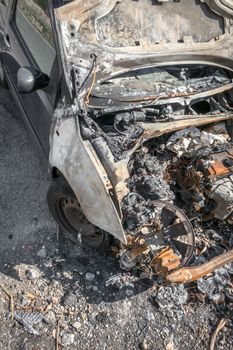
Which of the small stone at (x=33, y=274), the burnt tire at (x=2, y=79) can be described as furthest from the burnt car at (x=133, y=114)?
the burnt tire at (x=2, y=79)

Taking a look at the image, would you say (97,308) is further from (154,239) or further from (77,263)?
(154,239)

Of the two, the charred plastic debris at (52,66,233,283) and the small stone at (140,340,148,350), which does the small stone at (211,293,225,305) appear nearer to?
the charred plastic debris at (52,66,233,283)

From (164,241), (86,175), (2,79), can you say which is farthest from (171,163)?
(2,79)

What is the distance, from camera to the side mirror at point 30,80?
370cm

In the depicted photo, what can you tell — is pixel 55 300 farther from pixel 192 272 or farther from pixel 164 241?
pixel 192 272

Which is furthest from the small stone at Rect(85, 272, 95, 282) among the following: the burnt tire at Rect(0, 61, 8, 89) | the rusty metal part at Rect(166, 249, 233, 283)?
the burnt tire at Rect(0, 61, 8, 89)

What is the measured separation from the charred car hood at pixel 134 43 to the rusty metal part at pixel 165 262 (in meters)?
1.24

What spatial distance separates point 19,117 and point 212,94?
7.85 ft

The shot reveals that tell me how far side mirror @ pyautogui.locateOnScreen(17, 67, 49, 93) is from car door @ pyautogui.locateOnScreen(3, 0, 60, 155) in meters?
0.07

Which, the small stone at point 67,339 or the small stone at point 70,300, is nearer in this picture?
the small stone at point 67,339

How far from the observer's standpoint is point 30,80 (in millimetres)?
3719

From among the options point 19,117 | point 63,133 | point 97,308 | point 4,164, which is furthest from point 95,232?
point 19,117

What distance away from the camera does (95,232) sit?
13.4ft

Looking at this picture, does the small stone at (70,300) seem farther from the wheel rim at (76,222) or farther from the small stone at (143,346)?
the small stone at (143,346)
